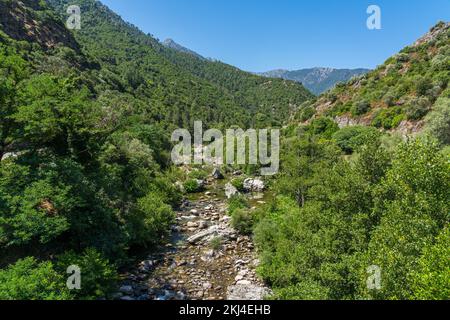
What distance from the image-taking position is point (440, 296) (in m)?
11.0

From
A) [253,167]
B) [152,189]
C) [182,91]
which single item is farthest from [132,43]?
[152,189]

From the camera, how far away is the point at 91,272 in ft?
60.7

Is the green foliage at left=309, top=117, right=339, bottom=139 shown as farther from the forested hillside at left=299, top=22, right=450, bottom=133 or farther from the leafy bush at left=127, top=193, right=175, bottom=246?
the leafy bush at left=127, top=193, right=175, bottom=246

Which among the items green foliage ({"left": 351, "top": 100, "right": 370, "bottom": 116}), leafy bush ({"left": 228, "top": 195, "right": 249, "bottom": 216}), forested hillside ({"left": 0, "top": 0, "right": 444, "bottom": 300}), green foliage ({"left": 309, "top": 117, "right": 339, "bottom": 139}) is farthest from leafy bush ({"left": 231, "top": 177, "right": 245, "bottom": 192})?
green foliage ({"left": 351, "top": 100, "right": 370, "bottom": 116})

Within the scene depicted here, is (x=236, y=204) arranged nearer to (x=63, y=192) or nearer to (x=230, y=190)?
(x=230, y=190)

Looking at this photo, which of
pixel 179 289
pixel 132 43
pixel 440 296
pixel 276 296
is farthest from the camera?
pixel 132 43

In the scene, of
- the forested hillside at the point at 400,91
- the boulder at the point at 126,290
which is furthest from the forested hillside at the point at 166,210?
the forested hillside at the point at 400,91

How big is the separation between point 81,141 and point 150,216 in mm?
9748

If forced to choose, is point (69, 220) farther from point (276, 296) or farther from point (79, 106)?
point (276, 296)

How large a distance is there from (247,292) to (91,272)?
33.6ft

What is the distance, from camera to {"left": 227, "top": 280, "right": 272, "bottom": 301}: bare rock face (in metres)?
21.1

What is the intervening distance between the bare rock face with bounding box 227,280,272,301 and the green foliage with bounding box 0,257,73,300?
10353 millimetres

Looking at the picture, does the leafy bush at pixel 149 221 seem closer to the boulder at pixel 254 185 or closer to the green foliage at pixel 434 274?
the boulder at pixel 254 185

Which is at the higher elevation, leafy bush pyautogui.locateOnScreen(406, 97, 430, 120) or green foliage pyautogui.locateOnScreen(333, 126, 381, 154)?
leafy bush pyautogui.locateOnScreen(406, 97, 430, 120)
